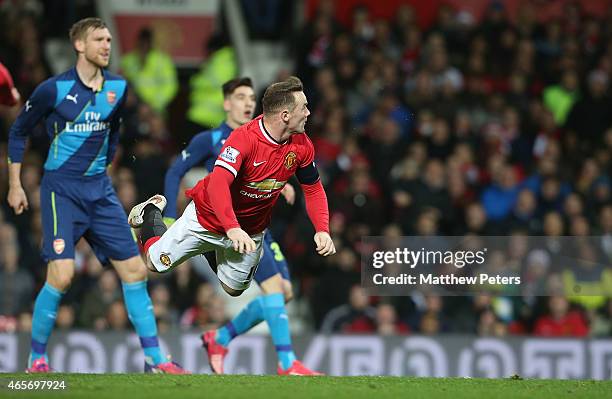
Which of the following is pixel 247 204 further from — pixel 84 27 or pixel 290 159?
pixel 84 27

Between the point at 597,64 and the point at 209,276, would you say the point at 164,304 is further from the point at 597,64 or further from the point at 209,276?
the point at 597,64

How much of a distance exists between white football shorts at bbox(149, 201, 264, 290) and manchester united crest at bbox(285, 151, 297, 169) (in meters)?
0.61

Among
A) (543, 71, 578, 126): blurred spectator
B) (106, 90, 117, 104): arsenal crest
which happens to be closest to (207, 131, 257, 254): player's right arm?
(106, 90, 117, 104): arsenal crest

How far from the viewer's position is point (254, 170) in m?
7.57

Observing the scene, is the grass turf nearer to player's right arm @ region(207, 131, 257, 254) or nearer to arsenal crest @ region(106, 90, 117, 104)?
player's right arm @ region(207, 131, 257, 254)

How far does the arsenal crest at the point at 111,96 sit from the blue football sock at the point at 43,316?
4.33 feet

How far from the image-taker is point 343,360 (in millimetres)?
11625

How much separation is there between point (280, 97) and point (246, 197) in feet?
2.21

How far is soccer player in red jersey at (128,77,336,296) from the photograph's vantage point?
734 centimetres

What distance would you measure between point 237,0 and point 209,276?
174 inches

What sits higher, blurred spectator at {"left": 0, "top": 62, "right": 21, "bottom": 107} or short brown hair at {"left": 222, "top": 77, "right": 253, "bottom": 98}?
short brown hair at {"left": 222, "top": 77, "right": 253, "bottom": 98}

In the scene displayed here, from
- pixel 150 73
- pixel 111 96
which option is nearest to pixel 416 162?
pixel 150 73

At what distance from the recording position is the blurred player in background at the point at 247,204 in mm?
7352

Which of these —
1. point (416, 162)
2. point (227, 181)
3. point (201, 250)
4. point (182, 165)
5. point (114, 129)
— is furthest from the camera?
point (416, 162)
